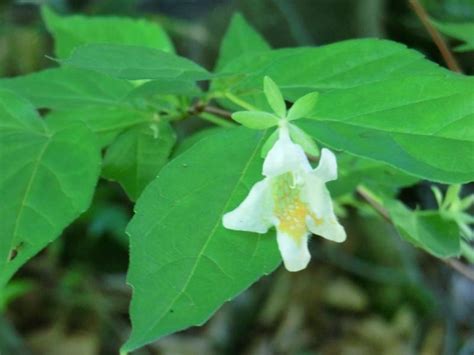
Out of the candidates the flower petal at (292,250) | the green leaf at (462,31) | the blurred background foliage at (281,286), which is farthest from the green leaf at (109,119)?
the blurred background foliage at (281,286)

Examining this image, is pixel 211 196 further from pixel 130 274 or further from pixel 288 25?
pixel 288 25

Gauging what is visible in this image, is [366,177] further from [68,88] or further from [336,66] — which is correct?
[68,88]

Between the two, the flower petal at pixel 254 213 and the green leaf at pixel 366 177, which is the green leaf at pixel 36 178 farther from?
the green leaf at pixel 366 177

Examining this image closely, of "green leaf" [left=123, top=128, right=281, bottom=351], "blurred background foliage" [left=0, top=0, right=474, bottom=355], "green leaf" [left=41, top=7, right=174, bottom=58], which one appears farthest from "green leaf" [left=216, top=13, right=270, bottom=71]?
"blurred background foliage" [left=0, top=0, right=474, bottom=355]

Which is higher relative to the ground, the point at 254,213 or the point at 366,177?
the point at 254,213

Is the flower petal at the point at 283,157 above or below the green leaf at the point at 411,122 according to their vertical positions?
below

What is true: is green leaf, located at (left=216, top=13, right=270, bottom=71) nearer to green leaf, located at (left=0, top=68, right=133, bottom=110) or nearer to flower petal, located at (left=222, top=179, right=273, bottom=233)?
green leaf, located at (left=0, top=68, right=133, bottom=110)

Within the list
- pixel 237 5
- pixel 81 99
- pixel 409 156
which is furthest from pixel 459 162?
pixel 237 5

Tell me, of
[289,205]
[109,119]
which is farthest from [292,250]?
[109,119]
